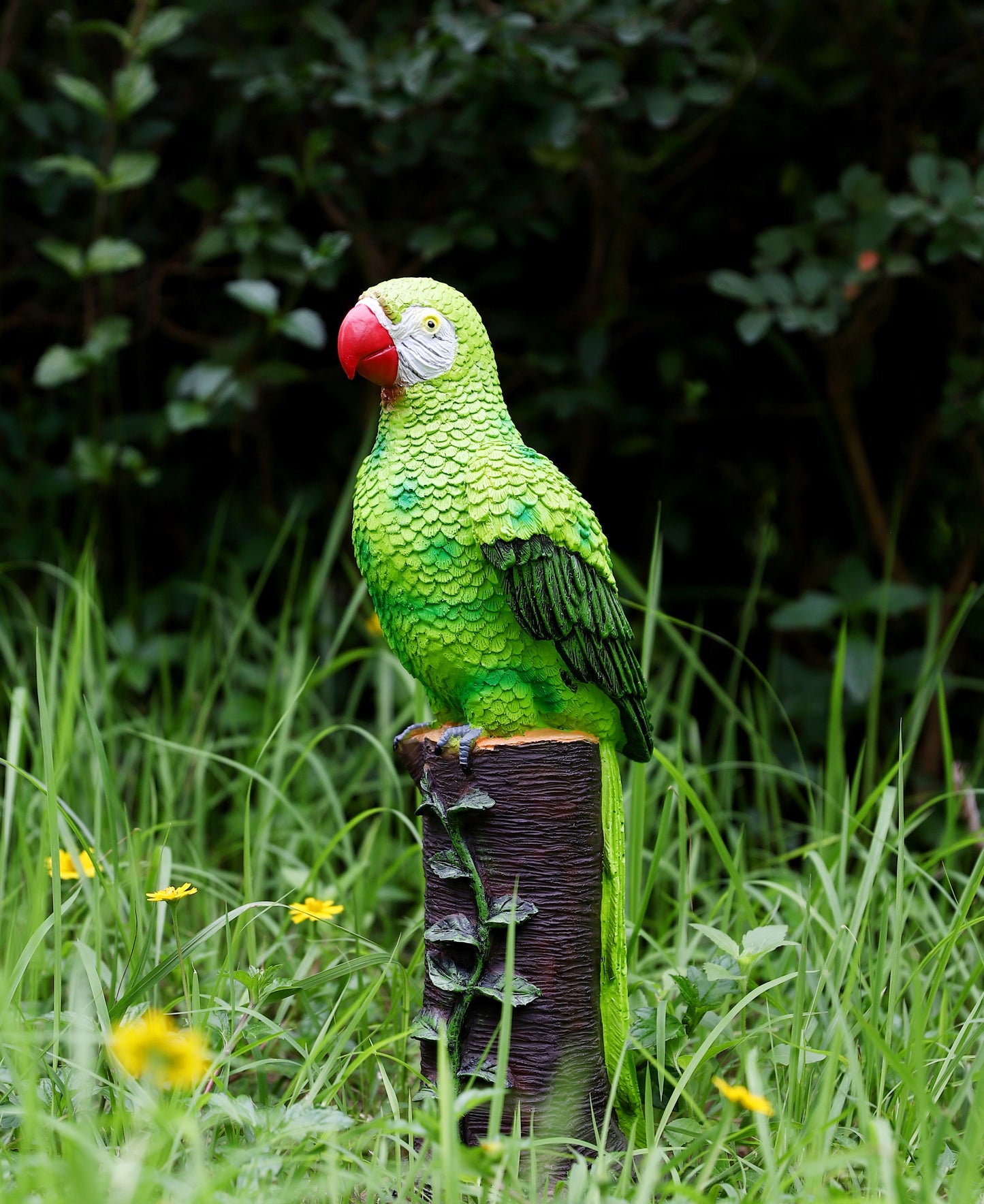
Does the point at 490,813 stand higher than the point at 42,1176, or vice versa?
the point at 490,813

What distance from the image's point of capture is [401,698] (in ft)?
7.75

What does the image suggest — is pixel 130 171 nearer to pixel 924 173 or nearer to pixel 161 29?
pixel 161 29

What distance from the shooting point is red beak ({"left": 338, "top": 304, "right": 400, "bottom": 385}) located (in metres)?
1.23

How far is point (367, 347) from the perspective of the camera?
4.06ft

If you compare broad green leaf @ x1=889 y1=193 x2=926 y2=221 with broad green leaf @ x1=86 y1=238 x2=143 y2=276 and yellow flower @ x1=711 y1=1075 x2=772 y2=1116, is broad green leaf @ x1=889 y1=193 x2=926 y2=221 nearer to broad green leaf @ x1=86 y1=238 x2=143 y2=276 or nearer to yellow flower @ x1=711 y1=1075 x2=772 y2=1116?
broad green leaf @ x1=86 y1=238 x2=143 y2=276

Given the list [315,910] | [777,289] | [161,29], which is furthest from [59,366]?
[777,289]

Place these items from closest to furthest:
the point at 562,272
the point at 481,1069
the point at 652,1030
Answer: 1. the point at 481,1069
2. the point at 652,1030
3. the point at 562,272

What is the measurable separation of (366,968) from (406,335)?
93cm

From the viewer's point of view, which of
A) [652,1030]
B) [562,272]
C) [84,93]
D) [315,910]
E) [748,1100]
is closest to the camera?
[748,1100]

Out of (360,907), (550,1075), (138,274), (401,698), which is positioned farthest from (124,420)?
(550,1075)

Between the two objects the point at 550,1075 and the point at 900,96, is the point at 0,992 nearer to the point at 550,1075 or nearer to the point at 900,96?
the point at 550,1075

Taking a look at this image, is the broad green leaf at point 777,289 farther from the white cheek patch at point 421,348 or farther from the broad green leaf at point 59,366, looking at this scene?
the broad green leaf at point 59,366

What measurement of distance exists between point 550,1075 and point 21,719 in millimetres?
922

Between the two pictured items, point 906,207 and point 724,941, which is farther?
point 906,207
